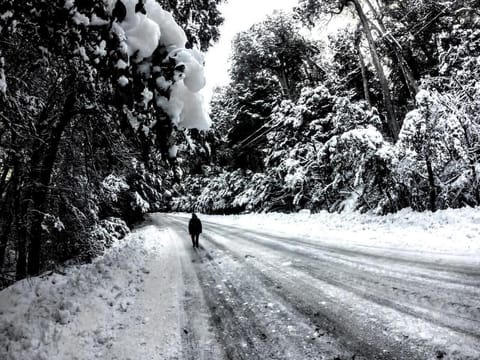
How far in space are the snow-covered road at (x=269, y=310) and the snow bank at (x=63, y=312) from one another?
0.06ft

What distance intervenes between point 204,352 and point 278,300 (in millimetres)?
1834

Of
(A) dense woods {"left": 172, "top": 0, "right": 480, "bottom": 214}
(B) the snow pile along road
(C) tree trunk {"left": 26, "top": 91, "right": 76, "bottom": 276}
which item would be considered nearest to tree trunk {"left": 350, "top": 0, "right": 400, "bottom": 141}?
(A) dense woods {"left": 172, "top": 0, "right": 480, "bottom": 214}

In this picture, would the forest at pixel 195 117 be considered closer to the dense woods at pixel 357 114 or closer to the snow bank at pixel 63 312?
the dense woods at pixel 357 114

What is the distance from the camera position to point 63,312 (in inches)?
191

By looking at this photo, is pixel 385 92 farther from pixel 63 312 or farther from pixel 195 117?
pixel 63 312

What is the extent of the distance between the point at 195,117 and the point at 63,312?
3.93 metres

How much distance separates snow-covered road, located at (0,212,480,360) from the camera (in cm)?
351

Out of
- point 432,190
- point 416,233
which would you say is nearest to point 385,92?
point 432,190

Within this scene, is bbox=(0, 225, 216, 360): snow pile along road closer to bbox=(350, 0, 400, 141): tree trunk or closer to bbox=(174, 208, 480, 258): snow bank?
bbox=(174, 208, 480, 258): snow bank

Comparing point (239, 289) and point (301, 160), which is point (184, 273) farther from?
point (301, 160)

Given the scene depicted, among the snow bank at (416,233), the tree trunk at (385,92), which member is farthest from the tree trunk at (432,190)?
the tree trunk at (385,92)

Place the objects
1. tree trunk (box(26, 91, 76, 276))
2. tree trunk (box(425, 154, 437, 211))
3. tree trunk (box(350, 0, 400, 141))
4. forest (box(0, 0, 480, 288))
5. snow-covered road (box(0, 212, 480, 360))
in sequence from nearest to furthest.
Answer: forest (box(0, 0, 480, 288)), snow-covered road (box(0, 212, 480, 360)), tree trunk (box(26, 91, 76, 276)), tree trunk (box(425, 154, 437, 211)), tree trunk (box(350, 0, 400, 141))

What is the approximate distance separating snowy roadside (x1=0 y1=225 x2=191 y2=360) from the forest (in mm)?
1621

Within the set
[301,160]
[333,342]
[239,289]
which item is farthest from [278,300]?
[301,160]
